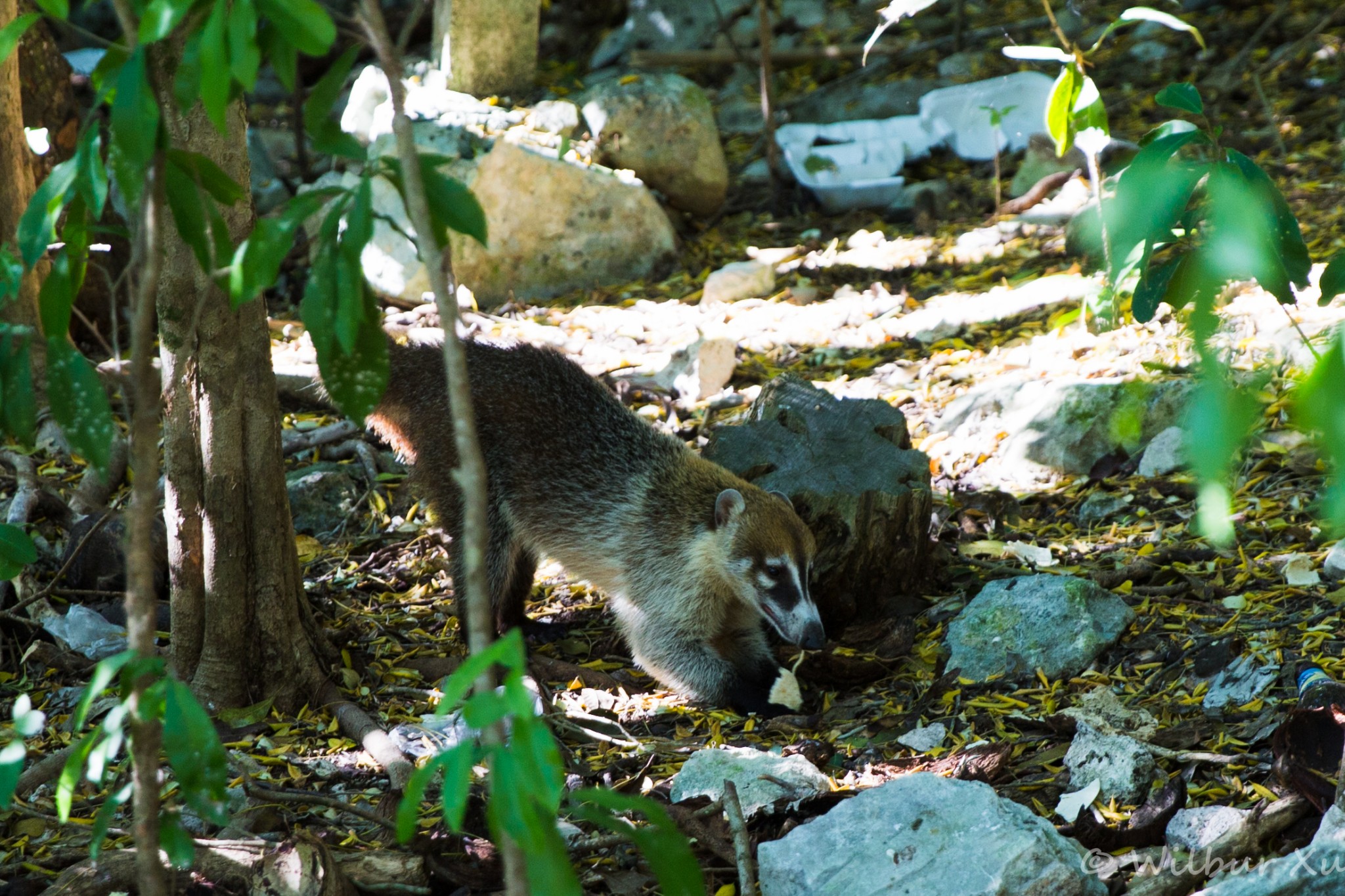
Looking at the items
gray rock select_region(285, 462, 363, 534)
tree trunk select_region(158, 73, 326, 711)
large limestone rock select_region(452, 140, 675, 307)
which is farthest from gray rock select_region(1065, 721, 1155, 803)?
large limestone rock select_region(452, 140, 675, 307)

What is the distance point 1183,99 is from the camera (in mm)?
2600

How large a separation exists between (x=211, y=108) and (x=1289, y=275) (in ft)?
6.75

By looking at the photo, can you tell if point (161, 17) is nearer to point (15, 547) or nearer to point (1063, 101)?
point (15, 547)

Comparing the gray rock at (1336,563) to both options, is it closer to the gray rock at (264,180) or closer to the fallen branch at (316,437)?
the fallen branch at (316,437)

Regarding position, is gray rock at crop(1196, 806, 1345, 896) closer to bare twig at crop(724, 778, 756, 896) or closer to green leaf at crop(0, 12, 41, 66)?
bare twig at crop(724, 778, 756, 896)

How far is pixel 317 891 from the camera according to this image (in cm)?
288

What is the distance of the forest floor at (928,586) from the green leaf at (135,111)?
165 cm

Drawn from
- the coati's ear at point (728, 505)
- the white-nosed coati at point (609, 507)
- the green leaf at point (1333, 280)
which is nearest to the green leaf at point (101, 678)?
the green leaf at point (1333, 280)

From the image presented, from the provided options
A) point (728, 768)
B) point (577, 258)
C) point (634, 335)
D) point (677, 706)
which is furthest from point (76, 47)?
point (728, 768)

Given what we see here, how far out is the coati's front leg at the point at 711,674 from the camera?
4.74 meters

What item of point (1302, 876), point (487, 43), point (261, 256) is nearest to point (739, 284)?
point (487, 43)

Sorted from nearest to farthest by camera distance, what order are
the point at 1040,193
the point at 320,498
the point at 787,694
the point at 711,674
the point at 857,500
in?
the point at 787,694, the point at 711,674, the point at 857,500, the point at 320,498, the point at 1040,193

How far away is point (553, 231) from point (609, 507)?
13.2 ft

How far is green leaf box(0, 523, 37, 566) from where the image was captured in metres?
2.86
